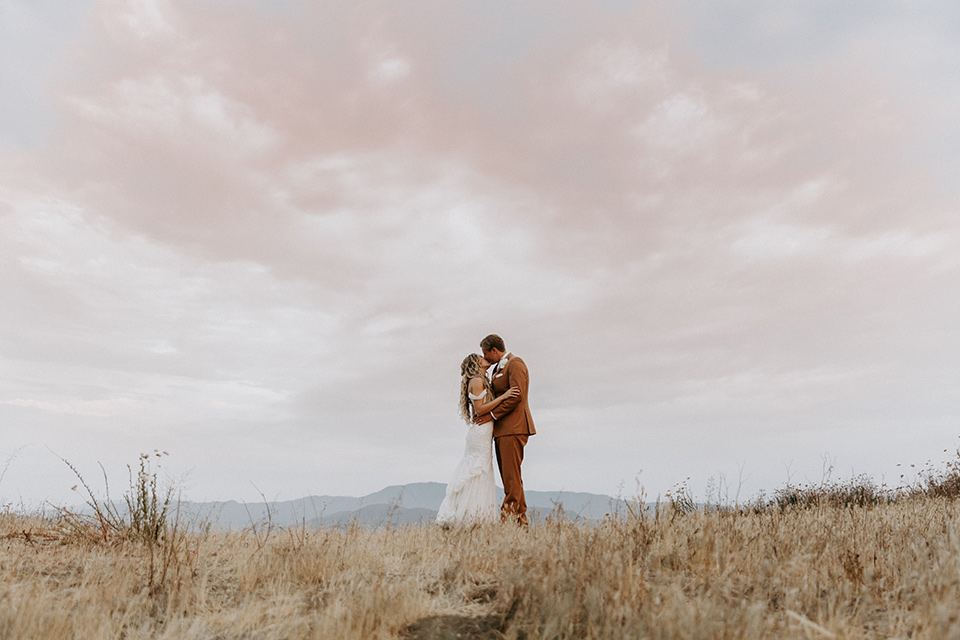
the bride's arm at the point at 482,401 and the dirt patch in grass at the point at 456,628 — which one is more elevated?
the bride's arm at the point at 482,401

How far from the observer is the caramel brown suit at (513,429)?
389 inches

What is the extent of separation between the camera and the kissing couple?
977 centimetres

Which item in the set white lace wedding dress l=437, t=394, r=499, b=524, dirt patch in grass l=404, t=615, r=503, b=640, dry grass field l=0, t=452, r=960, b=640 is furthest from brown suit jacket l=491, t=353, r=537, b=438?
dirt patch in grass l=404, t=615, r=503, b=640

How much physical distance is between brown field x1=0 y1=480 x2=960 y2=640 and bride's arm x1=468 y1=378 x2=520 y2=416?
3.35 metres

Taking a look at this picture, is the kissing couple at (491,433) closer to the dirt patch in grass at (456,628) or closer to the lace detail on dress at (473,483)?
the lace detail on dress at (473,483)

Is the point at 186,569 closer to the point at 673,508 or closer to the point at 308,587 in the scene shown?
the point at 308,587

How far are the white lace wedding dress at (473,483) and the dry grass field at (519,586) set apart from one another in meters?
2.86

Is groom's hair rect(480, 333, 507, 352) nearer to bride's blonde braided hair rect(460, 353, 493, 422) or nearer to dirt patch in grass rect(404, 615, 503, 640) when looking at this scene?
bride's blonde braided hair rect(460, 353, 493, 422)

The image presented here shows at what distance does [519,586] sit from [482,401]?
5934 millimetres

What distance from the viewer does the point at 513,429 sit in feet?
32.6

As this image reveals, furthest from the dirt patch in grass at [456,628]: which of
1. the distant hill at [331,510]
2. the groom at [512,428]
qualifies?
the groom at [512,428]

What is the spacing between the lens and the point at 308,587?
5.00m

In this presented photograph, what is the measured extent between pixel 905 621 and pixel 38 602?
6.07 meters

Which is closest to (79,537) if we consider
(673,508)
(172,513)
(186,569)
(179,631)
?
(172,513)
